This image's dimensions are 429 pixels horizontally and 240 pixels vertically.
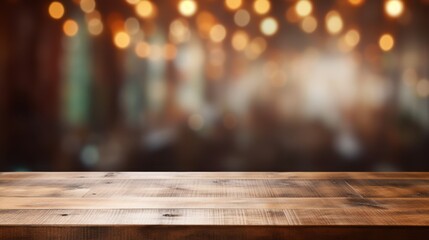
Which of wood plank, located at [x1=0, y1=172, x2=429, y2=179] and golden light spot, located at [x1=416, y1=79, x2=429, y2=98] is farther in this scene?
golden light spot, located at [x1=416, y1=79, x2=429, y2=98]

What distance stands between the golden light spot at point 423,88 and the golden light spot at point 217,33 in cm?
82

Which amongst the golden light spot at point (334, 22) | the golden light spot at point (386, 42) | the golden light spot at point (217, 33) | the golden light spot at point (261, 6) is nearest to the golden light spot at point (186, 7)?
the golden light spot at point (217, 33)

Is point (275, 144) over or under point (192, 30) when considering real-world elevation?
under

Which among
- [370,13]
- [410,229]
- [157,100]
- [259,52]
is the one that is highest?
[370,13]

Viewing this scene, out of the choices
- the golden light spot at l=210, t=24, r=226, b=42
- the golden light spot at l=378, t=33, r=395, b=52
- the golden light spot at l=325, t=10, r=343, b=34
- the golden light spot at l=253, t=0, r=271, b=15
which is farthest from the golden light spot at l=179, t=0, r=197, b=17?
the golden light spot at l=378, t=33, r=395, b=52

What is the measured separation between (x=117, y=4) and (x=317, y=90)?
0.89 metres

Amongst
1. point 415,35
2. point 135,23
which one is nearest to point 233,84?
point 135,23

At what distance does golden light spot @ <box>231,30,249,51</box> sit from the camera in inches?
87.8

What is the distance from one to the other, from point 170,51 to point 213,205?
0.85m

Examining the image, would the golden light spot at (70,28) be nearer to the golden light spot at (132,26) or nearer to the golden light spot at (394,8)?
the golden light spot at (132,26)

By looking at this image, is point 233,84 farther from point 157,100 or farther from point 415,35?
point 415,35

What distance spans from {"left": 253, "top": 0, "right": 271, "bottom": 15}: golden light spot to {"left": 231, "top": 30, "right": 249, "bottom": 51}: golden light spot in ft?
0.35

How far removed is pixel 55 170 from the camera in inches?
89.9

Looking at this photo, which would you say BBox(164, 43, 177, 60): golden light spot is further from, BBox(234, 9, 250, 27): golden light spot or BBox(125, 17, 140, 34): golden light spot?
BBox(234, 9, 250, 27): golden light spot
